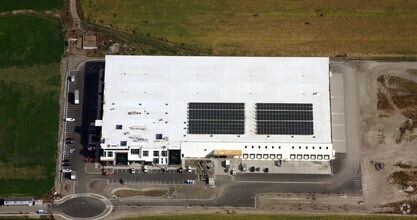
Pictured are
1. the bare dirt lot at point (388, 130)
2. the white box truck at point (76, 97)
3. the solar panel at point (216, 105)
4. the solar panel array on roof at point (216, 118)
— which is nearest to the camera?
the bare dirt lot at point (388, 130)

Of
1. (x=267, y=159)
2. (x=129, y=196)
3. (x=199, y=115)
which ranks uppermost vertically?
(x=199, y=115)

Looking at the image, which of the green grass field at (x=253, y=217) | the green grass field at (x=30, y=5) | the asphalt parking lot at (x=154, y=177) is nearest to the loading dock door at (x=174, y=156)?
the asphalt parking lot at (x=154, y=177)

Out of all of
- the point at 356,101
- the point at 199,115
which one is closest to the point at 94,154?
the point at 199,115

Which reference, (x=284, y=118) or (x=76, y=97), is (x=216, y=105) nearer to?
(x=284, y=118)

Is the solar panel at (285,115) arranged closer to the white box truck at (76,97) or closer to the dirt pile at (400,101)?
the dirt pile at (400,101)

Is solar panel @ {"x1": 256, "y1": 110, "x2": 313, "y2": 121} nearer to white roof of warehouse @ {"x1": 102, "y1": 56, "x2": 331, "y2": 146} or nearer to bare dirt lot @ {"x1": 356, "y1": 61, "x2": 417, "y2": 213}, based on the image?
white roof of warehouse @ {"x1": 102, "y1": 56, "x2": 331, "y2": 146}

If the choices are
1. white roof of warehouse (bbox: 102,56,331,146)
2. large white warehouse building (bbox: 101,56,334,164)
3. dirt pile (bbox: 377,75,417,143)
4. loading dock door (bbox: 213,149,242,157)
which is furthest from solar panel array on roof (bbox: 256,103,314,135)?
dirt pile (bbox: 377,75,417,143)

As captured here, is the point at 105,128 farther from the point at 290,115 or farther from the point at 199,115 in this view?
the point at 290,115
